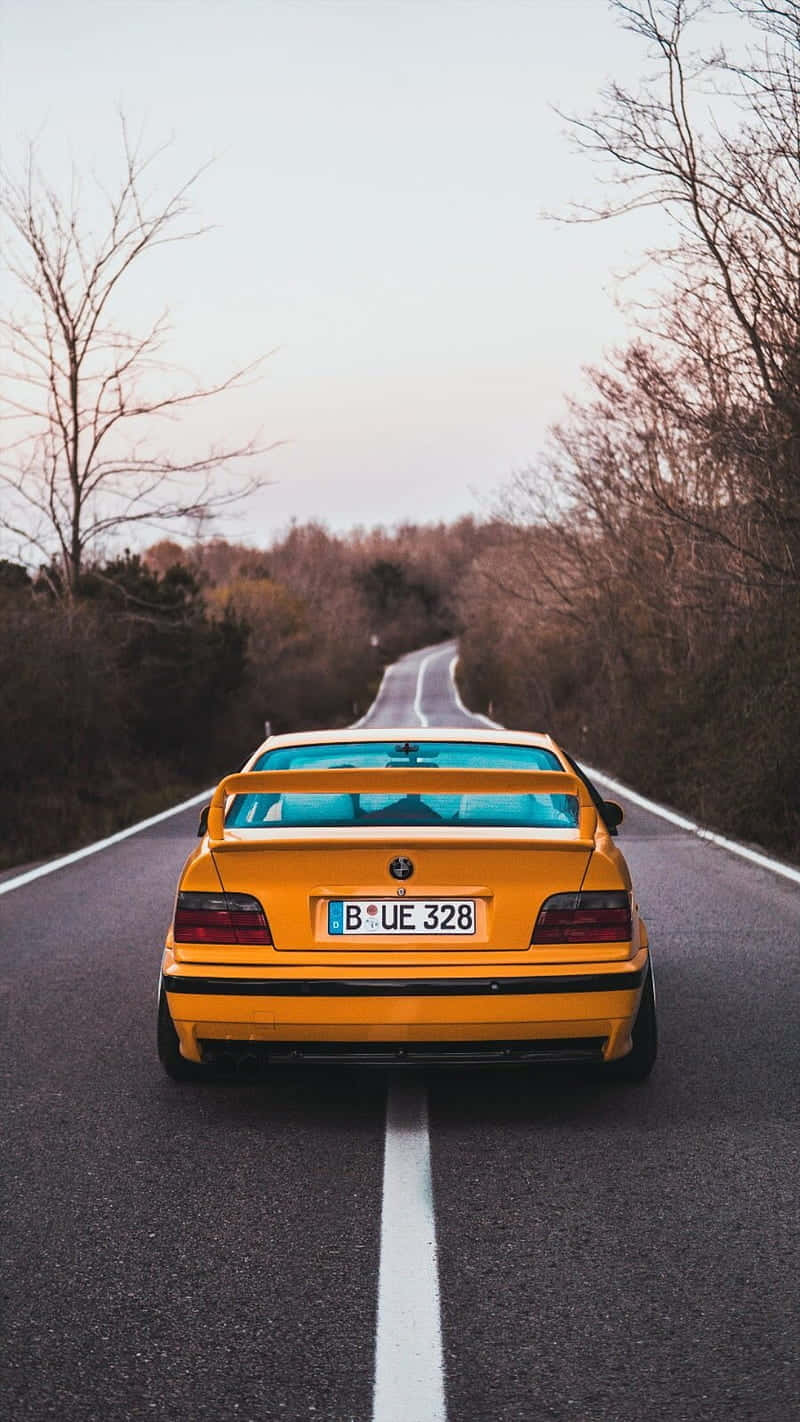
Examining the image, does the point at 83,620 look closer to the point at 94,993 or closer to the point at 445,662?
the point at 94,993

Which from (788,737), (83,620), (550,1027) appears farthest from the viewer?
(83,620)

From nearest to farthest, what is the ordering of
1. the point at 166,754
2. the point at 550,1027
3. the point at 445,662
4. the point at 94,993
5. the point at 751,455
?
1. the point at 550,1027
2. the point at 94,993
3. the point at 751,455
4. the point at 166,754
5. the point at 445,662

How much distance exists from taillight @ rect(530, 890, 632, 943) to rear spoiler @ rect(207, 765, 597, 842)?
12.0 inches

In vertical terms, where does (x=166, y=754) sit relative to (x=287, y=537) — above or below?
below

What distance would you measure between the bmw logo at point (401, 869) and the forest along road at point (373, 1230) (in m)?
0.84

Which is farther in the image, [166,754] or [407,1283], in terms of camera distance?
[166,754]

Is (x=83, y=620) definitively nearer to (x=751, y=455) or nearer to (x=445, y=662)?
(x=751, y=455)

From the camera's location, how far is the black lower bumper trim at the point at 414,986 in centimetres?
488

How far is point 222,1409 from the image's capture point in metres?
3.01

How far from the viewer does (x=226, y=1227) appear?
4113 mm

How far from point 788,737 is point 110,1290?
13.1m

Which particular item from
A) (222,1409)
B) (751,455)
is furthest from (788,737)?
(222,1409)

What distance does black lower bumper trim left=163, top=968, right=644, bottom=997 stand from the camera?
4.88 metres

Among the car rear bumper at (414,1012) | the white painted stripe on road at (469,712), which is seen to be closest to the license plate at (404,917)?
the car rear bumper at (414,1012)
